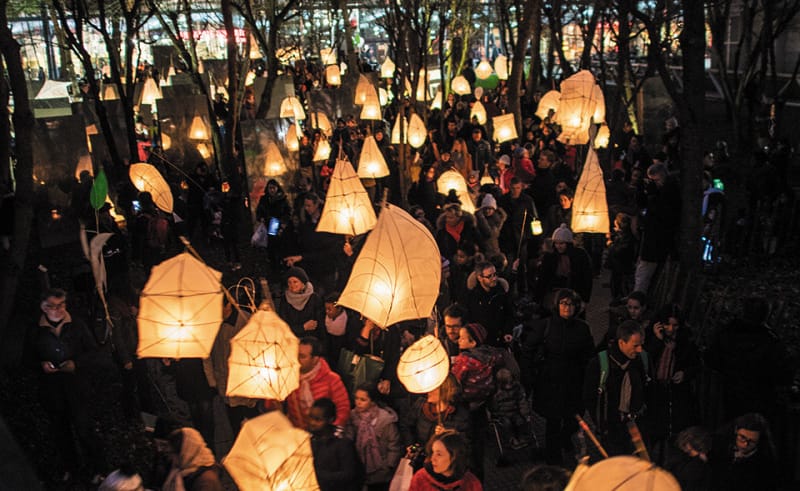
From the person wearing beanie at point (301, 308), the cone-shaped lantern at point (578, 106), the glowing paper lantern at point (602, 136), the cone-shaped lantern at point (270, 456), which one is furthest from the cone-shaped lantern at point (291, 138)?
the cone-shaped lantern at point (270, 456)

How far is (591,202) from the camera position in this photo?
8344 mm

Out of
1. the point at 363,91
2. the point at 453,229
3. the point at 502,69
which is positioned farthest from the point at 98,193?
the point at 502,69

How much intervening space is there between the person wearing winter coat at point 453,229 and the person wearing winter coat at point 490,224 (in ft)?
0.45

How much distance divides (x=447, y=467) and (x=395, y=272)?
158 centimetres

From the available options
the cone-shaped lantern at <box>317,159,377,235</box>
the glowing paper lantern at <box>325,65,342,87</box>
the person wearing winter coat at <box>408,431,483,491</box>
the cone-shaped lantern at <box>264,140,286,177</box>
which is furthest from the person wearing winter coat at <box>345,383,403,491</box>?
the glowing paper lantern at <box>325,65,342,87</box>

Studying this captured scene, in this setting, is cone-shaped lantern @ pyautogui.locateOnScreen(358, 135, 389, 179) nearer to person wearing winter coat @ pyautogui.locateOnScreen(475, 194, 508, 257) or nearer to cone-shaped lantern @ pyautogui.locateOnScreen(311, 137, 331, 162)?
person wearing winter coat @ pyautogui.locateOnScreen(475, 194, 508, 257)

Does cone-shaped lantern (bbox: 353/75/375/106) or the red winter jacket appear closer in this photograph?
the red winter jacket

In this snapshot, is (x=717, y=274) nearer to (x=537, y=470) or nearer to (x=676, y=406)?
(x=676, y=406)

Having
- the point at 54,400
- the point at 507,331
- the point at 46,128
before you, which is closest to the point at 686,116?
the point at 507,331

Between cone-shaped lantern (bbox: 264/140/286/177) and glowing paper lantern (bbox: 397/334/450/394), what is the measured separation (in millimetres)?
9414

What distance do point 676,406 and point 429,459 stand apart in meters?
2.29

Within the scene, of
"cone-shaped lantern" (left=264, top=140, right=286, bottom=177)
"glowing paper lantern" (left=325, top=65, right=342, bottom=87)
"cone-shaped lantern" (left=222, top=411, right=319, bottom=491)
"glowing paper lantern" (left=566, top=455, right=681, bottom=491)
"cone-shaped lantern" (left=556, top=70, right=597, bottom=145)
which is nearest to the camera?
"glowing paper lantern" (left=566, top=455, right=681, bottom=491)

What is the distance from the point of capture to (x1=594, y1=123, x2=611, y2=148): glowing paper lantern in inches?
611

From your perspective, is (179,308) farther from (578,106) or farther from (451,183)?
(578,106)
